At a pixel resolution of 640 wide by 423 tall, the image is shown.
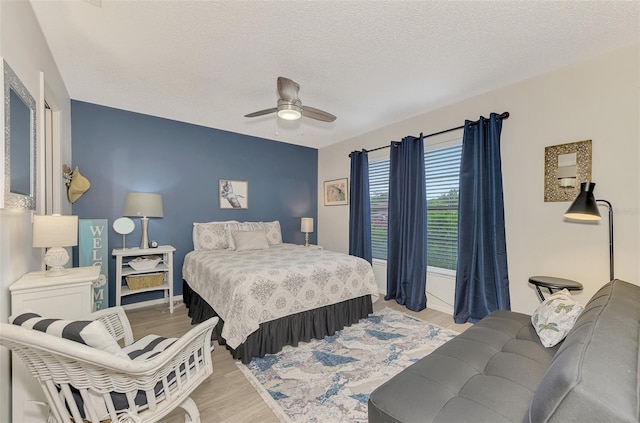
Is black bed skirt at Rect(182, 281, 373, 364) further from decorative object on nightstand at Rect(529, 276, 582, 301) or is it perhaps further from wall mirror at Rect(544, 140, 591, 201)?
wall mirror at Rect(544, 140, 591, 201)

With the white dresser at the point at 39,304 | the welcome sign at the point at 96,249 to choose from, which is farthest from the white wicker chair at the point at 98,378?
the welcome sign at the point at 96,249

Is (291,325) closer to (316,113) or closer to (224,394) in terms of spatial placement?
(224,394)

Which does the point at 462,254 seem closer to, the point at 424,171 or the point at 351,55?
the point at 424,171

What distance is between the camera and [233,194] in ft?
14.9

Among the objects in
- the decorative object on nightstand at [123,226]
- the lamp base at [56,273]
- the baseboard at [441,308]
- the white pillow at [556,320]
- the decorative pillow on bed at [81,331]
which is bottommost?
the baseboard at [441,308]

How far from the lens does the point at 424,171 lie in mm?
3586

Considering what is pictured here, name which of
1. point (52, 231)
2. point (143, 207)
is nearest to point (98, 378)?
point (52, 231)

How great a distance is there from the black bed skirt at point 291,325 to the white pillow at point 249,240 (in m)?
0.86

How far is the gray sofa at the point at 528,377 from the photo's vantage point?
26.9 inches

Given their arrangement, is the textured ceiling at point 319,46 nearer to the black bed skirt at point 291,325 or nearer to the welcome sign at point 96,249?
the welcome sign at point 96,249

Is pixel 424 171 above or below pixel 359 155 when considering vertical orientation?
below

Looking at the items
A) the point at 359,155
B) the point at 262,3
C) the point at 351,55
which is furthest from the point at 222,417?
the point at 359,155

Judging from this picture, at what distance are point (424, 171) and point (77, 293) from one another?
3624 millimetres

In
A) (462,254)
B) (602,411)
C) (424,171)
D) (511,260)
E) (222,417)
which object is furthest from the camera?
(424,171)
